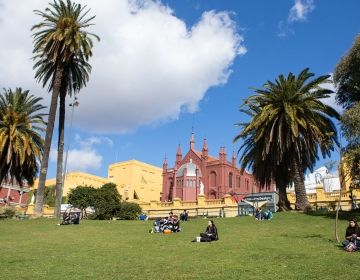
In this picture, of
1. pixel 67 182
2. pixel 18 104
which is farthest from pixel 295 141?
pixel 67 182

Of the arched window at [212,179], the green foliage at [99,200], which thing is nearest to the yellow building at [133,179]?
the arched window at [212,179]

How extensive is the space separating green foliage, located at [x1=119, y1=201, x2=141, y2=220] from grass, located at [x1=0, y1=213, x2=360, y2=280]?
72.1 ft

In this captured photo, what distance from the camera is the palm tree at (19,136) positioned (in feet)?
127

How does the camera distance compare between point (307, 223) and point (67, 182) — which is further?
point (67, 182)

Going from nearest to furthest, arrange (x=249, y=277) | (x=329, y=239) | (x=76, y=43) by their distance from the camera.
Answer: (x=249, y=277), (x=329, y=239), (x=76, y=43)

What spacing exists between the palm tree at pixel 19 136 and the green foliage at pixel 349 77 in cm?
2673

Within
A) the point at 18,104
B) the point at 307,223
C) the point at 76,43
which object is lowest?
the point at 307,223

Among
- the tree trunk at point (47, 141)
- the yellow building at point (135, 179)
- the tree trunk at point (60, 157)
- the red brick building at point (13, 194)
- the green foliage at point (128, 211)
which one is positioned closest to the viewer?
the tree trunk at point (47, 141)

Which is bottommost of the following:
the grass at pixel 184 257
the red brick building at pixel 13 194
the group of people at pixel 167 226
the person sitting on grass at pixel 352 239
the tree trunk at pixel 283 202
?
the grass at pixel 184 257

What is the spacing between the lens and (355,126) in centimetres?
2569

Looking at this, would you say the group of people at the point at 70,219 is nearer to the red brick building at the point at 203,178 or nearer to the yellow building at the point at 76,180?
the red brick building at the point at 203,178

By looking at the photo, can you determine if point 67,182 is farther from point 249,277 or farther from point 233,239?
point 249,277

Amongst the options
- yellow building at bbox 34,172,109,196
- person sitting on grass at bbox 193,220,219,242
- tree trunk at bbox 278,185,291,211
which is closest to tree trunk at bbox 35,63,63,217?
tree trunk at bbox 278,185,291,211

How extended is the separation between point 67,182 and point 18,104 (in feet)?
210
